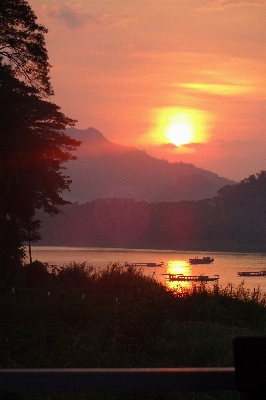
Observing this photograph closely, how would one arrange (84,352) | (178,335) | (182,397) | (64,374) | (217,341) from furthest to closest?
(178,335)
(217,341)
(84,352)
(182,397)
(64,374)

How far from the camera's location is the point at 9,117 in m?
25.4

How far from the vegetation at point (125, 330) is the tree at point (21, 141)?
5246 millimetres

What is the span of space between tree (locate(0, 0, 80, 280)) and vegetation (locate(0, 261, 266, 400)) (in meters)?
5.25

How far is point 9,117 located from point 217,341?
1406cm

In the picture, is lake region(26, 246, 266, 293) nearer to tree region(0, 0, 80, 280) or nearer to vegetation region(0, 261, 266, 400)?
tree region(0, 0, 80, 280)

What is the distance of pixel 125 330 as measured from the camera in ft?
50.3

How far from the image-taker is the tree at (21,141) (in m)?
25.3

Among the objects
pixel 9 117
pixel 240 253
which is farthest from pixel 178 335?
pixel 240 253

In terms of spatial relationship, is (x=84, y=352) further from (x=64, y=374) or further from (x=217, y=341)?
(x=64, y=374)

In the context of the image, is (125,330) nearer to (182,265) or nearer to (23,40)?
(23,40)

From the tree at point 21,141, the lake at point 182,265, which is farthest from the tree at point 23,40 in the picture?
the lake at point 182,265

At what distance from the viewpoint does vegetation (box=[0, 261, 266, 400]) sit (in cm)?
1328

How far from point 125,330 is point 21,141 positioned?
40.1ft

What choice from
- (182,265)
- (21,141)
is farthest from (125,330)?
(182,265)
